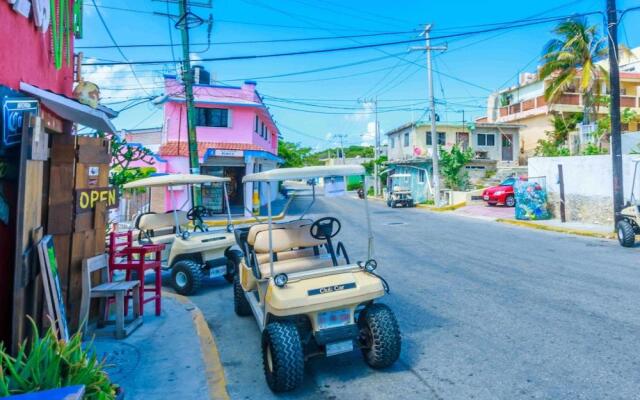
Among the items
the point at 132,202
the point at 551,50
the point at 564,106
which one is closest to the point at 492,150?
the point at 564,106

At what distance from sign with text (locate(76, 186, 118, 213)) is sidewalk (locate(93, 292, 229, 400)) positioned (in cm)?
165

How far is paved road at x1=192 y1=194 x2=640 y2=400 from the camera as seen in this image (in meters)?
4.05

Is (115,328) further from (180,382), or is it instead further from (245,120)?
(245,120)

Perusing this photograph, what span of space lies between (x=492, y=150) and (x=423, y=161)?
271 inches

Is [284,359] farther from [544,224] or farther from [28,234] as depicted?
[544,224]

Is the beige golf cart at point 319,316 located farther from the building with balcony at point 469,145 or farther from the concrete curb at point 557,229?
the building with balcony at point 469,145

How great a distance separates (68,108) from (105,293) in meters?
2.24

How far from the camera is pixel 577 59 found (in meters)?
26.1

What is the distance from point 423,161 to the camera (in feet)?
108

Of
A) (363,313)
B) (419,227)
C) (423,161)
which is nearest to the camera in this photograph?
(363,313)

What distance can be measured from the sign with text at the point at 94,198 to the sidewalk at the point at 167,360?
1653 millimetres

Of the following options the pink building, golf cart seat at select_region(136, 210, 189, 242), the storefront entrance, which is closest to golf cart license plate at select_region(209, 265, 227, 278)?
golf cart seat at select_region(136, 210, 189, 242)

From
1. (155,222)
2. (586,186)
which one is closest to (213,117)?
(155,222)

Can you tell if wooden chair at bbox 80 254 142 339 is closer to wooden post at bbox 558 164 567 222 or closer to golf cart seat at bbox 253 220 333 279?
golf cart seat at bbox 253 220 333 279
